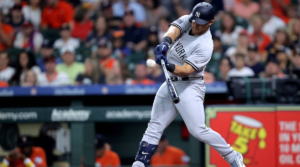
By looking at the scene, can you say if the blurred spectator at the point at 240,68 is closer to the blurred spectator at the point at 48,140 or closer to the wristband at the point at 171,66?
Answer: the blurred spectator at the point at 48,140

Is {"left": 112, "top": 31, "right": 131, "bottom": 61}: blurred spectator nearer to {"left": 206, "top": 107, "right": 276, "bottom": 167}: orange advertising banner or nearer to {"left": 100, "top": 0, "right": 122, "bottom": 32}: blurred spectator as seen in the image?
{"left": 100, "top": 0, "right": 122, "bottom": 32}: blurred spectator

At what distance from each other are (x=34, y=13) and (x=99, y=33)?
1.59m

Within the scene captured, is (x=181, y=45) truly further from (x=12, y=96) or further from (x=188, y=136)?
(x=12, y=96)

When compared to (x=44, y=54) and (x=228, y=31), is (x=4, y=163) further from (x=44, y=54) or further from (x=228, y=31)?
(x=228, y=31)

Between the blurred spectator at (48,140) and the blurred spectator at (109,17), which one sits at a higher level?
the blurred spectator at (109,17)

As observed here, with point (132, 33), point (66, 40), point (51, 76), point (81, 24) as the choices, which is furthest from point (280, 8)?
point (51, 76)

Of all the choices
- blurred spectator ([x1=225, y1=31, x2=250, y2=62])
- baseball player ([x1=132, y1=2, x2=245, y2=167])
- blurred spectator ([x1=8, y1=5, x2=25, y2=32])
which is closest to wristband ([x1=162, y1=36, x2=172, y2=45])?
baseball player ([x1=132, y1=2, x2=245, y2=167])

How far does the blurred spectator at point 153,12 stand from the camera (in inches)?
358

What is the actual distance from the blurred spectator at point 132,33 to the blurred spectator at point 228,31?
4.65ft

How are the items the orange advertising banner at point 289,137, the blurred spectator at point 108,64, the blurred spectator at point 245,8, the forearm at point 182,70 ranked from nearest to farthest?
the forearm at point 182,70 → the orange advertising banner at point 289,137 → the blurred spectator at point 108,64 → the blurred spectator at point 245,8

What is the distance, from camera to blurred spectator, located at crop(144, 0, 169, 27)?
909 cm

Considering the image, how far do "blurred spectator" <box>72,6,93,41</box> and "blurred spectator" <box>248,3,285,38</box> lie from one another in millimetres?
3200

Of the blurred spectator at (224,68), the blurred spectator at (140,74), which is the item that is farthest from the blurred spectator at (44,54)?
the blurred spectator at (224,68)

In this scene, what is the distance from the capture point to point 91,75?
6.85 metres
